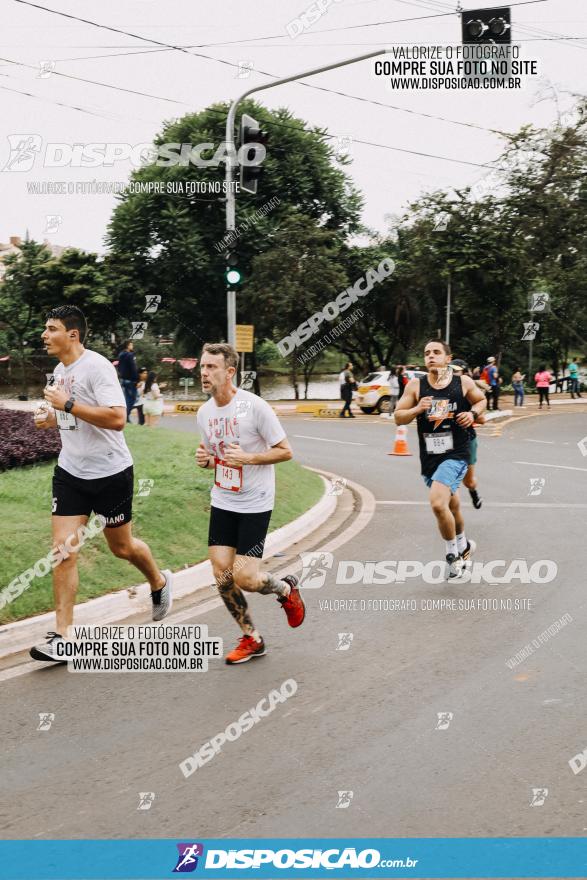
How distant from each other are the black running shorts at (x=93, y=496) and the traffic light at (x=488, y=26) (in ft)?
29.6

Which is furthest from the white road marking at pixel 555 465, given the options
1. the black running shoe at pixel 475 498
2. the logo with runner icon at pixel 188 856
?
the logo with runner icon at pixel 188 856

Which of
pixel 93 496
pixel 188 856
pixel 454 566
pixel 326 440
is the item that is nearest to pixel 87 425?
pixel 93 496

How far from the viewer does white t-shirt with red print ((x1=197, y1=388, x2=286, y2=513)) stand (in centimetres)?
587

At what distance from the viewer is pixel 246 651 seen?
603 centimetres

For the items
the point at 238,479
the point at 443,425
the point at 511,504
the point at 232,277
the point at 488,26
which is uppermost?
the point at 488,26

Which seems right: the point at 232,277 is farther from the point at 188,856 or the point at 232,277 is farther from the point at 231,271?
the point at 188,856

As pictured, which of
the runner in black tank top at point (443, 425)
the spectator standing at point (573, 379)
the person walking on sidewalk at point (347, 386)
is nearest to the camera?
the runner in black tank top at point (443, 425)

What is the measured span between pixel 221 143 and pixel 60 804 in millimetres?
36557

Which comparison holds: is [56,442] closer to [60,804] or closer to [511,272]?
[60,804]

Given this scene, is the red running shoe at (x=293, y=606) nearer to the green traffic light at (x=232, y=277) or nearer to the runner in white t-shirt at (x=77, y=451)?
the runner in white t-shirt at (x=77, y=451)

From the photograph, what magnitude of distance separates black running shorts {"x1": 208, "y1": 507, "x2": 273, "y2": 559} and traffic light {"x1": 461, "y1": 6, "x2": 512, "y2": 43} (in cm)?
897

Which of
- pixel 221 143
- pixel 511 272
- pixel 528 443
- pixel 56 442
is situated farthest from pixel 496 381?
pixel 56 442

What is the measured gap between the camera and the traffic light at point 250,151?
14.0 m

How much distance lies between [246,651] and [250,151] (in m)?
9.76
